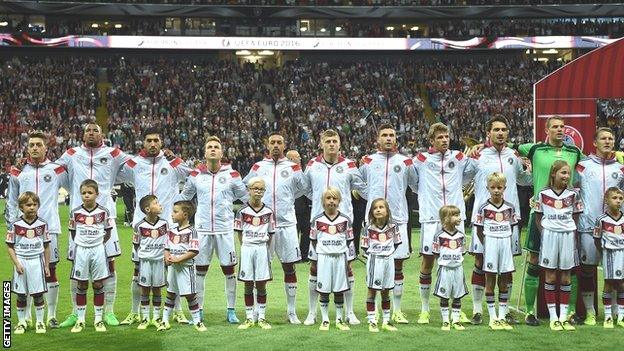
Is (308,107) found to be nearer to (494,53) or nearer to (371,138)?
(371,138)

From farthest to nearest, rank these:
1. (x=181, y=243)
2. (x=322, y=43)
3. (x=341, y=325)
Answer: (x=322, y=43) → (x=341, y=325) → (x=181, y=243)

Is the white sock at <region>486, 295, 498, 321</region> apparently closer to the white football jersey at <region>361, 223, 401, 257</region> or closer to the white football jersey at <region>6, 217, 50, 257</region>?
the white football jersey at <region>361, 223, 401, 257</region>

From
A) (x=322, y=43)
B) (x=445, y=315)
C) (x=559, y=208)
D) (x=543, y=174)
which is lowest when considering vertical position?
(x=445, y=315)

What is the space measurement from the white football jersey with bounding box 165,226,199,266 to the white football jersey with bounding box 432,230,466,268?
268 centimetres

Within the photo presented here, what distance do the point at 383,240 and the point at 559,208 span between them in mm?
1958

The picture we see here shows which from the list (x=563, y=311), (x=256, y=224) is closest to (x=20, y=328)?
(x=256, y=224)

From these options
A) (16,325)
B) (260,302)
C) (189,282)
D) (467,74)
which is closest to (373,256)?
(260,302)

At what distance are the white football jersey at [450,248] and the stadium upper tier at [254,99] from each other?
25.4 meters

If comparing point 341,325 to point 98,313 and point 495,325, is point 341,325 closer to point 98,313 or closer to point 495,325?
point 495,325

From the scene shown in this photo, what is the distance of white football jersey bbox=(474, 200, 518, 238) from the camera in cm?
1029

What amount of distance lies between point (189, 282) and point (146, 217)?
914 mm

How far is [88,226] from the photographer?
1019cm

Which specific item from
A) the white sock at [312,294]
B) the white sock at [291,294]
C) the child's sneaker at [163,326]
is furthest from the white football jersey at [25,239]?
the white sock at [312,294]

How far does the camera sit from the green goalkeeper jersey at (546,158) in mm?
10641
